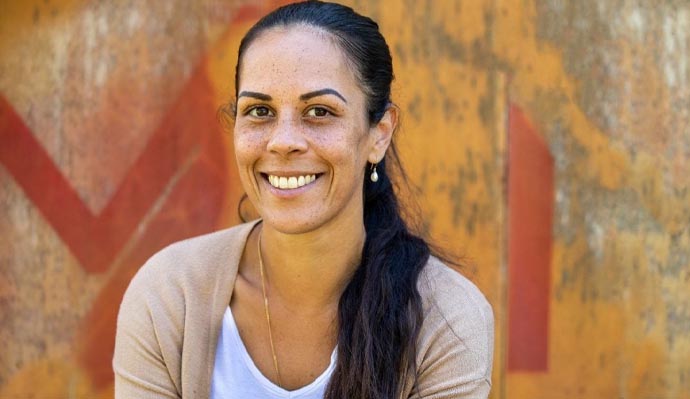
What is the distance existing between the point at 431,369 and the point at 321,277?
37cm

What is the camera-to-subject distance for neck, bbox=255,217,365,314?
2512mm

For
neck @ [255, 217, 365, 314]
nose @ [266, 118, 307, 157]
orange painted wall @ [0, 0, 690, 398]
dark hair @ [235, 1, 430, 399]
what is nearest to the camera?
nose @ [266, 118, 307, 157]

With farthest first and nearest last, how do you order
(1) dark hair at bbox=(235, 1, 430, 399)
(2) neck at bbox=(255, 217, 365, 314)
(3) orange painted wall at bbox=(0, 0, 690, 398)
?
1. (3) orange painted wall at bbox=(0, 0, 690, 398)
2. (2) neck at bbox=(255, 217, 365, 314)
3. (1) dark hair at bbox=(235, 1, 430, 399)

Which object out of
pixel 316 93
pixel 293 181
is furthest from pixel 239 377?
pixel 316 93

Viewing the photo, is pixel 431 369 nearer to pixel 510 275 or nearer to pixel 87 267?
pixel 510 275

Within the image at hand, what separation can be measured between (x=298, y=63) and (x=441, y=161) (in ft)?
3.83

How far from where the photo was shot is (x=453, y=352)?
242 cm

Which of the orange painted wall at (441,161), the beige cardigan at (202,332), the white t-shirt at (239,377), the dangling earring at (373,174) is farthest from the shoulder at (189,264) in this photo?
the orange painted wall at (441,161)

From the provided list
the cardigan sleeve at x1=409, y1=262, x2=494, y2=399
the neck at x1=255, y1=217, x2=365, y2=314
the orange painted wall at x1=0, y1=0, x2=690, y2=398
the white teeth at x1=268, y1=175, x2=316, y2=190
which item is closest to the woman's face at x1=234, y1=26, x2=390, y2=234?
the white teeth at x1=268, y1=175, x2=316, y2=190

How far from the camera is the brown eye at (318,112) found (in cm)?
236

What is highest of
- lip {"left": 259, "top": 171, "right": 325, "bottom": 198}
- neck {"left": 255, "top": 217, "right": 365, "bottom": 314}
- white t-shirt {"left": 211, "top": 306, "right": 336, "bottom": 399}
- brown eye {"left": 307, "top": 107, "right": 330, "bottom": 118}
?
brown eye {"left": 307, "top": 107, "right": 330, "bottom": 118}

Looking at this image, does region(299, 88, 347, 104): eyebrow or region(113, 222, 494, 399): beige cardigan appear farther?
region(113, 222, 494, 399): beige cardigan

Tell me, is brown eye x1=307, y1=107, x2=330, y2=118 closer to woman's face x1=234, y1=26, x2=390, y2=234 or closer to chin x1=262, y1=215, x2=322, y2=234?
woman's face x1=234, y1=26, x2=390, y2=234

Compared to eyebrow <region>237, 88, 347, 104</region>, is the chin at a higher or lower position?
lower
